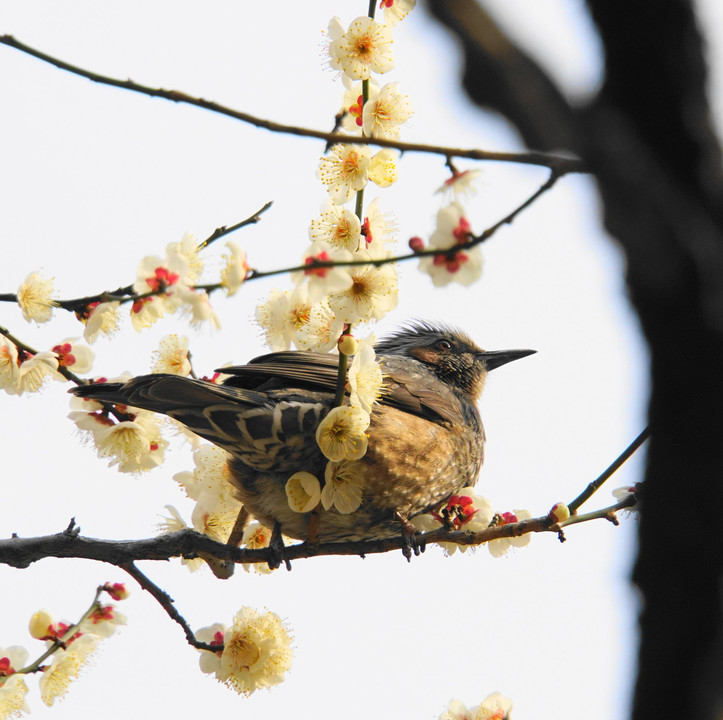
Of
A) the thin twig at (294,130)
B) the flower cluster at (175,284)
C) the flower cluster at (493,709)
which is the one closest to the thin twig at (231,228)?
the flower cluster at (175,284)

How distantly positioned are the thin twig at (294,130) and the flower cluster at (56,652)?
226cm

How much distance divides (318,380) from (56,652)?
61.0 inches

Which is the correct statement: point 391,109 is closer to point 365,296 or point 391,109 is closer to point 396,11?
point 396,11

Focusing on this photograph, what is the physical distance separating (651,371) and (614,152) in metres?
0.32

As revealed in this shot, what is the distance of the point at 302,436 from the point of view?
13.0 ft

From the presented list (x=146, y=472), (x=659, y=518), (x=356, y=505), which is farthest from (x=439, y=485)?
(x=659, y=518)

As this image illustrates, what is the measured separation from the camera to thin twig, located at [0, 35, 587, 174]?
1.99m

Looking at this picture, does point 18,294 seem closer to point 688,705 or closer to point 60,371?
point 60,371

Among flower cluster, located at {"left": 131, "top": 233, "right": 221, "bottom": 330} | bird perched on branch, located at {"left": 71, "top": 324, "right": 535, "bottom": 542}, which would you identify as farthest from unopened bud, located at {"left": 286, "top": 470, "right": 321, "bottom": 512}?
flower cluster, located at {"left": 131, "top": 233, "right": 221, "bottom": 330}

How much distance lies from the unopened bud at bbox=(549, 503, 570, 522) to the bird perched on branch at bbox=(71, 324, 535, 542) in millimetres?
1092

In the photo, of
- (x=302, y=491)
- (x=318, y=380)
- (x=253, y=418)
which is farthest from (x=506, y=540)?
(x=253, y=418)

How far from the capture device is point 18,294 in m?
3.53

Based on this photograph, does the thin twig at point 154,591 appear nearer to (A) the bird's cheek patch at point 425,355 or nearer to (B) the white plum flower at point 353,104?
(B) the white plum flower at point 353,104

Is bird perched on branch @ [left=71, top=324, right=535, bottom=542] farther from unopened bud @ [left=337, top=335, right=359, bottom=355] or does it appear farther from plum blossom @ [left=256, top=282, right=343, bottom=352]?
unopened bud @ [left=337, top=335, right=359, bottom=355]
